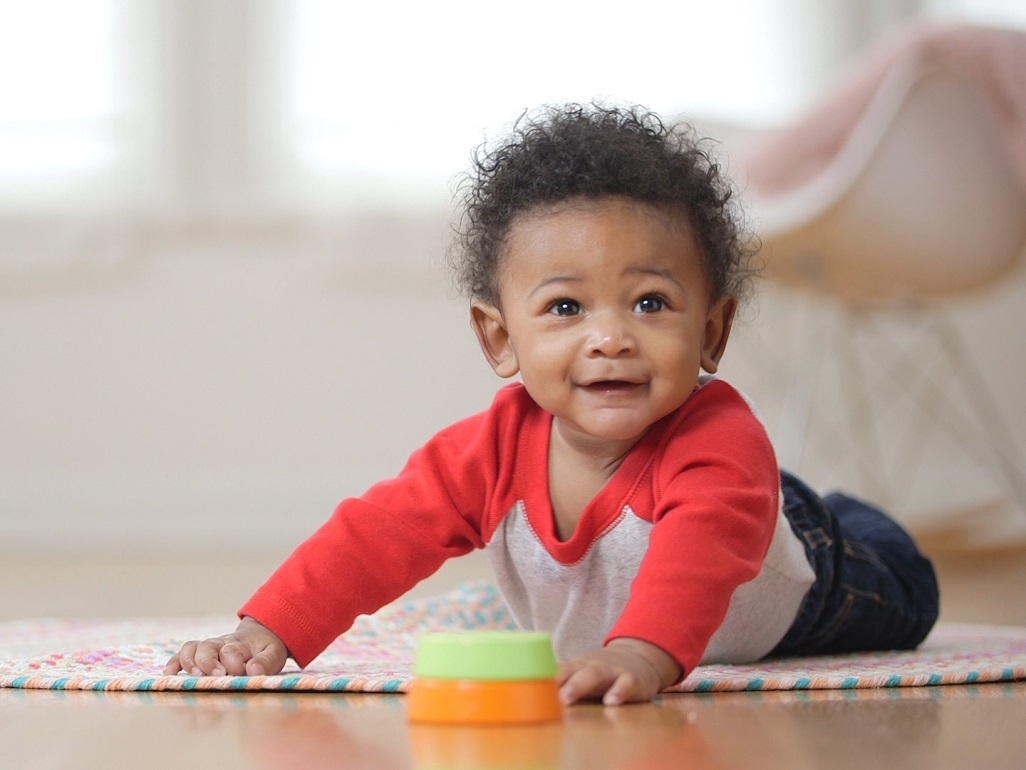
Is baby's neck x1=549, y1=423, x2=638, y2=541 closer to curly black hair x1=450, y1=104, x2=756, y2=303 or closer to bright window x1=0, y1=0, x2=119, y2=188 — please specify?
curly black hair x1=450, y1=104, x2=756, y2=303

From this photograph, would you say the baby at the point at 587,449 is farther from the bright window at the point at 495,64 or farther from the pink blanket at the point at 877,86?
the bright window at the point at 495,64

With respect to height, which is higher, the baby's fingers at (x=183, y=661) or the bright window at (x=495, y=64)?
the bright window at (x=495, y=64)

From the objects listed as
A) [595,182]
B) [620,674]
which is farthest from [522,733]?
[595,182]

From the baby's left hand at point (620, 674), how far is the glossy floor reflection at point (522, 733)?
0.01 meters

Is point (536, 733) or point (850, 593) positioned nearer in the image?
point (536, 733)

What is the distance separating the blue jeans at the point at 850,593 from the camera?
47.9 inches

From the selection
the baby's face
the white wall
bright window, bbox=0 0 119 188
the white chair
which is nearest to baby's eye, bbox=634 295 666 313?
the baby's face

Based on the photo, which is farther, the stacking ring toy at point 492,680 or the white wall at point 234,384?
the white wall at point 234,384

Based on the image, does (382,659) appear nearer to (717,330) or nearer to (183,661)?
(183,661)

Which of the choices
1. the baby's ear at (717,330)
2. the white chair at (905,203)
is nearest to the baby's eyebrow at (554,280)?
the baby's ear at (717,330)

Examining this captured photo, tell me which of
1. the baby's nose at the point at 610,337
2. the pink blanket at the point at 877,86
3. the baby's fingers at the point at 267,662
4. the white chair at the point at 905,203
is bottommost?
the baby's fingers at the point at 267,662

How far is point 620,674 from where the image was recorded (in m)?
0.81

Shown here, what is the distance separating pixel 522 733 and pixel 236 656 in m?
0.31

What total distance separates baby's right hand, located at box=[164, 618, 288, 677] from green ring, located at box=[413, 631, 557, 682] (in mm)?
246
